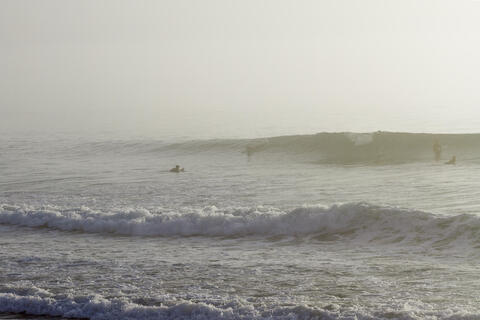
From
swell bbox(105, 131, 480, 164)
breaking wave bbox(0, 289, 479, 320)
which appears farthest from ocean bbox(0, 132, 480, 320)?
swell bbox(105, 131, 480, 164)

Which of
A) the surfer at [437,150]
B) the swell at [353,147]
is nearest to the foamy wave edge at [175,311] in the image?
the swell at [353,147]

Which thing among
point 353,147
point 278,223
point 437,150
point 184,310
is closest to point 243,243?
point 278,223

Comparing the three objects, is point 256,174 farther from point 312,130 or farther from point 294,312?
point 312,130

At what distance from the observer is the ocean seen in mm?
8117

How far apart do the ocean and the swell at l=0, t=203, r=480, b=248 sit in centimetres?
4

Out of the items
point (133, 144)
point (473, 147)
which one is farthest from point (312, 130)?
point (473, 147)

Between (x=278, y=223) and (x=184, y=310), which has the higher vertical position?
(x=278, y=223)

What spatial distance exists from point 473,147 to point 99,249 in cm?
2139

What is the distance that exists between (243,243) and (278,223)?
51.1 inches

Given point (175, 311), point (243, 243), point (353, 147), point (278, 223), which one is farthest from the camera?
point (353, 147)

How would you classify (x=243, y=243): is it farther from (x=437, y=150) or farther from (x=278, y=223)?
(x=437, y=150)

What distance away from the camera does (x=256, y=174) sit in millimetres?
23234

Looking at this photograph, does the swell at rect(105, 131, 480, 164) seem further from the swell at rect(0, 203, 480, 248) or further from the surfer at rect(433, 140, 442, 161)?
the swell at rect(0, 203, 480, 248)

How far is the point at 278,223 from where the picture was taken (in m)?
13.2
